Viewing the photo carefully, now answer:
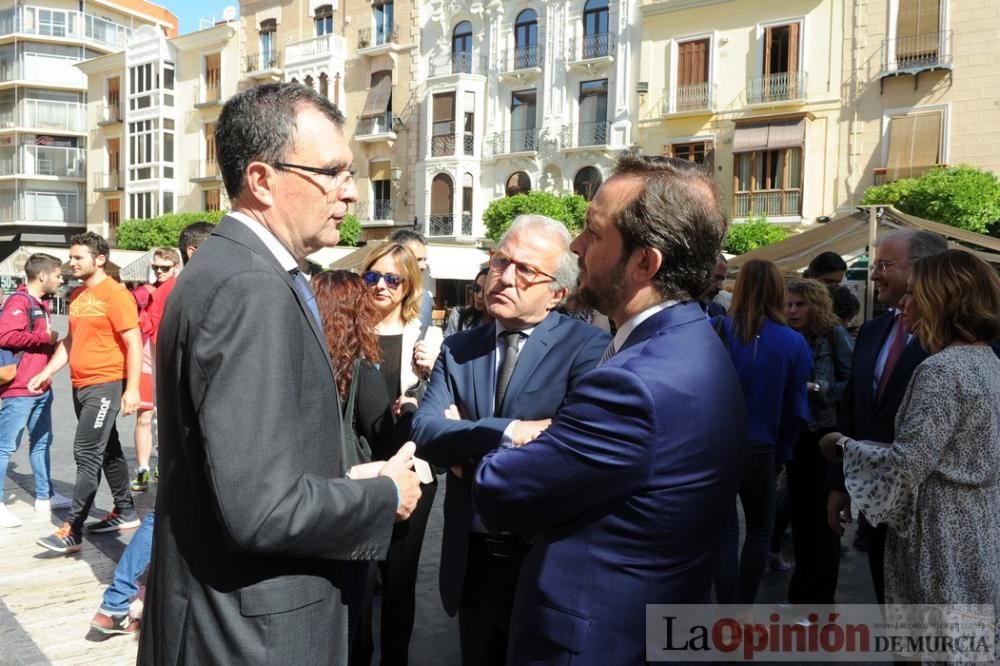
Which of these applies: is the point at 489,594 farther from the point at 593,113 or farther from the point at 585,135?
the point at 593,113

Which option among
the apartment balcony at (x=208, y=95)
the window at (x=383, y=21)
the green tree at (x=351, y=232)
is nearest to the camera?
the green tree at (x=351, y=232)

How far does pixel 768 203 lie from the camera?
2348cm

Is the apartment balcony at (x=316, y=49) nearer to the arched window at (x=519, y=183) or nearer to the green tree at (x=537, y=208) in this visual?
the arched window at (x=519, y=183)

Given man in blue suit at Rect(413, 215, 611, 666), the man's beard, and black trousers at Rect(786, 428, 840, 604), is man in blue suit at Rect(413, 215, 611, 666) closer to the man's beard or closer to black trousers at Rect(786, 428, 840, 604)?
the man's beard

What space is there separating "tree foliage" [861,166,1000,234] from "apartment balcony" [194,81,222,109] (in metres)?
32.2

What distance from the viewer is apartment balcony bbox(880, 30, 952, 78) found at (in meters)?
20.8

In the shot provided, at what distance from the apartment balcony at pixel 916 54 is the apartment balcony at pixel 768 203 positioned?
407 centimetres

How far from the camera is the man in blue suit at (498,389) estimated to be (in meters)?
2.57

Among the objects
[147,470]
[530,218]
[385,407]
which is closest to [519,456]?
[530,218]

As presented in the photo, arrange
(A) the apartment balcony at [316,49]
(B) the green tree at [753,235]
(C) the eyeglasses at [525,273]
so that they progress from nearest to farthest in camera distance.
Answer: (C) the eyeglasses at [525,273], (B) the green tree at [753,235], (A) the apartment balcony at [316,49]

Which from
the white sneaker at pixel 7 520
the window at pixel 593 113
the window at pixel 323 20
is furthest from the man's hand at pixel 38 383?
the window at pixel 323 20

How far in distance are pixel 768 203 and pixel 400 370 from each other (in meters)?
21.8

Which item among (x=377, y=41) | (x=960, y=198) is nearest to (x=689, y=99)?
(x=960, y=198)

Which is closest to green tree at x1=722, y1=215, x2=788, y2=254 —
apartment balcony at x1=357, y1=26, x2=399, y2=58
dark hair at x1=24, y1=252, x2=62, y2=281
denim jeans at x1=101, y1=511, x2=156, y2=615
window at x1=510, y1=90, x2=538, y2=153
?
window at x1=510, y1=90, x2=538, y2=153
